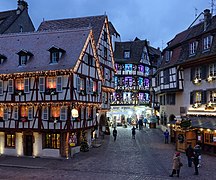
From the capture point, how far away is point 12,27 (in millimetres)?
47281

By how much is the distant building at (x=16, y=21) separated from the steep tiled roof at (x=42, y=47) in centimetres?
1329

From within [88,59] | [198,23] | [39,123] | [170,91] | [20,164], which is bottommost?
[20,164]

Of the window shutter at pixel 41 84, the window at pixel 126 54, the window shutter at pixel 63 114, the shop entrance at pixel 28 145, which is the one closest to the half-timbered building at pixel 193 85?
the window shutter at pixel 63 114

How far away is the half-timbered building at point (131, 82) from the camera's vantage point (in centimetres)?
5872

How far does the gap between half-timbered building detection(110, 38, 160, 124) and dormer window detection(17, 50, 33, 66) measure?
29417 millimetres

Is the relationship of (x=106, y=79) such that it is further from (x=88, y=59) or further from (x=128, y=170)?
(x=128, y=170)

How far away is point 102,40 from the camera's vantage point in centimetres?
4034

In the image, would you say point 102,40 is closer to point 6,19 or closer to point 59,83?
point 59,83

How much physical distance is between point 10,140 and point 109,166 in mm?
11893

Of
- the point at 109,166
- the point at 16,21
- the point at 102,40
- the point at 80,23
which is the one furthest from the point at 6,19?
the point at 109,166

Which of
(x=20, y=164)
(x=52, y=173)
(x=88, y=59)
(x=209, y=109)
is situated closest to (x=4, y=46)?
(x=88, y=59)

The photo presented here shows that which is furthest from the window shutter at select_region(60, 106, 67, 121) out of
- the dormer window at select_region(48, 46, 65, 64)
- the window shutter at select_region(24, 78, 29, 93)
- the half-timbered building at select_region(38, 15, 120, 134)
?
the half-timbered building at select_region(38, 15, 120, 134)

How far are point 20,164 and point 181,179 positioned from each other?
1338cm

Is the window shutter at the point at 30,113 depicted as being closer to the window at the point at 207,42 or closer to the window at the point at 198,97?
the window at the point at 198,97
